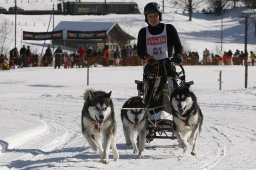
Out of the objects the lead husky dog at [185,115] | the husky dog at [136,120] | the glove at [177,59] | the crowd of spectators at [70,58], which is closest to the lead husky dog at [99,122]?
the husky dog at [136,120]

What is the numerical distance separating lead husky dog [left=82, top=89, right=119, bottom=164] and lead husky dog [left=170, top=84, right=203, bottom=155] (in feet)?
3.11

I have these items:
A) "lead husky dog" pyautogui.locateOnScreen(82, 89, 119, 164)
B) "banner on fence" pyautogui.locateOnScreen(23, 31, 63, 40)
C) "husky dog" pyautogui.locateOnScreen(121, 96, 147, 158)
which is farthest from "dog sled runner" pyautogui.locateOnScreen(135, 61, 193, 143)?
"banner on fence" pyautogui.locateOnScreen(23, 31, 63, 40)

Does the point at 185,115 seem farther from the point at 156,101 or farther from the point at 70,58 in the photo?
the point at 70,58

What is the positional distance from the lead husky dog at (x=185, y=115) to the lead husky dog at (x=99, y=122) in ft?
3.11

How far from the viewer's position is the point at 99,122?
7848mm

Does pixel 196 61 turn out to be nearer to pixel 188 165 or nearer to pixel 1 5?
pixel 188 165

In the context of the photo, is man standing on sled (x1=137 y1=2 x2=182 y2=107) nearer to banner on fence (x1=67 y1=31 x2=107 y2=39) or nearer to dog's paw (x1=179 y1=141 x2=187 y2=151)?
dog's paw (x1=179 y1=141 x2=187 y2=151)

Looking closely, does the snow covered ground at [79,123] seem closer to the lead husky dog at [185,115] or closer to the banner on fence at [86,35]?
the lead husky dog at [185,115]

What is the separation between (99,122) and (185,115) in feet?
4.40

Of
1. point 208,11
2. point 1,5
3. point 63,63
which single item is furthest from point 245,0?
point 63,63

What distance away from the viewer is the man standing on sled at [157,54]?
9141 mm

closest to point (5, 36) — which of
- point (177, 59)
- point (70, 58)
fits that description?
point (70, 58)

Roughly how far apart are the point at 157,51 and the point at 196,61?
3230 centimetres

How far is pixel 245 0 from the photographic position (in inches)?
3787
